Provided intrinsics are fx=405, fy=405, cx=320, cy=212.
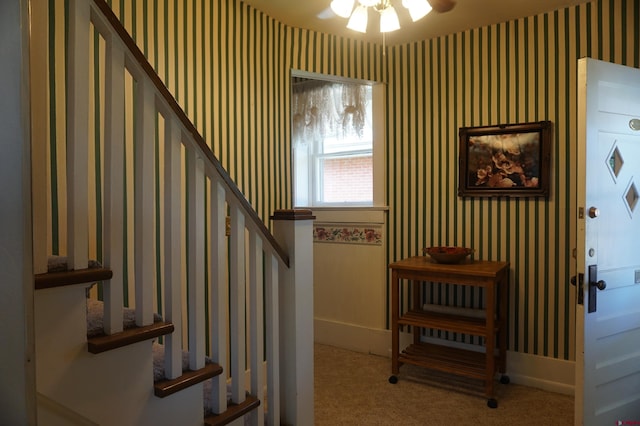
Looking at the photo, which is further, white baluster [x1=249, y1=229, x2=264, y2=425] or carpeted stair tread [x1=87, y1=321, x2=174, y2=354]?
white baluster [x1=249, y1=229, x2=264, y2=425]

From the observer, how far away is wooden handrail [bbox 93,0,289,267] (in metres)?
1.18

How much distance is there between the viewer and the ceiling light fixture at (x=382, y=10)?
202 cm

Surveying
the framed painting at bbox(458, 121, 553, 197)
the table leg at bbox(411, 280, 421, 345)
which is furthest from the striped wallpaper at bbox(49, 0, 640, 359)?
the table leg at bbox(411, 280, 421, 345)

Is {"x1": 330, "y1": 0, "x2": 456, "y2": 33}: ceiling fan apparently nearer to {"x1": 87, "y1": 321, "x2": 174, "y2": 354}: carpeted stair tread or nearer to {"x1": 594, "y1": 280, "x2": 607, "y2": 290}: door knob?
{"x1": 594, "y1": 280, "x2": 607, "y2": 290}: door knob

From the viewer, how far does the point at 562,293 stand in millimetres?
2875

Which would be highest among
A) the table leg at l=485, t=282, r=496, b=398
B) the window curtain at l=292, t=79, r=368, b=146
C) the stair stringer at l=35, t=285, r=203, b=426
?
the window curtain at l=292, t=79, r=368, b=146

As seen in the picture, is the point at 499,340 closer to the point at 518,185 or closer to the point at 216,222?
the point at 518,185

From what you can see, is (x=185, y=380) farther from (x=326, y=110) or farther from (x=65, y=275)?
(x=326, y=110)

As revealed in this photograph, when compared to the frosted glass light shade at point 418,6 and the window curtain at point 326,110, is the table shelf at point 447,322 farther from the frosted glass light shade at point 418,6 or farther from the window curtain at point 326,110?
the frosted glass light shade at point 418,6

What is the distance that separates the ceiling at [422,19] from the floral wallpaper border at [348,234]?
1.63 metres

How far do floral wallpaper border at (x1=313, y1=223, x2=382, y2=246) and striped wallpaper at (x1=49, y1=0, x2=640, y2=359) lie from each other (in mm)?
172

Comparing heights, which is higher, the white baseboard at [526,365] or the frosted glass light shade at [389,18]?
the frosted glass light shade at [389,18]

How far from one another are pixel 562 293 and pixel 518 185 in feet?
2.70

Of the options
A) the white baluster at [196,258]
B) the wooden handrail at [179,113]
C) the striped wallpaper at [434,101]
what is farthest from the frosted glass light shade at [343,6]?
the white baluster at [196,258]
